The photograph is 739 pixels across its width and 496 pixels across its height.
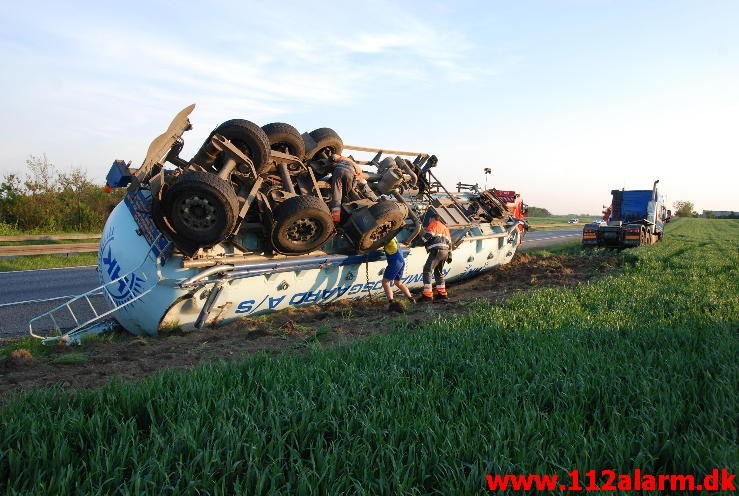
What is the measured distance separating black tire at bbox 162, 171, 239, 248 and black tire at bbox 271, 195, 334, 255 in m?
0.78

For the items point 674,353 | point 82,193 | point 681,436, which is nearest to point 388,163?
point 674,353

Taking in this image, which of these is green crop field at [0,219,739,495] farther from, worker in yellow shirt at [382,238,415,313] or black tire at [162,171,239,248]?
worker in yellow shirt at [382,238,415,313]

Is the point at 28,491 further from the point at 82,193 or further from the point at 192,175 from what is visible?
the point at 82,193

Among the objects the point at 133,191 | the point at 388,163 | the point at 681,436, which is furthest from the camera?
the point at 388,163

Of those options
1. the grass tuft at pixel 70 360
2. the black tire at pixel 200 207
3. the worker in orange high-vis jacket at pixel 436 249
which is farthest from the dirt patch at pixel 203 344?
the black tire at pixel 200 207

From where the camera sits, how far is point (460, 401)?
2.96m

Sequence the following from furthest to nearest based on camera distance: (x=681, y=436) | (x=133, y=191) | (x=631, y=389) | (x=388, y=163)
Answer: (x=388, y=163) < (x=133, y=191) < (x=631, y=389) < (x=681, y=436)

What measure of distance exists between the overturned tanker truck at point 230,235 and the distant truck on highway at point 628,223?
13382 mm

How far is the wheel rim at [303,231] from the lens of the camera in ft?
20.7

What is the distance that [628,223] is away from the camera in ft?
63.8

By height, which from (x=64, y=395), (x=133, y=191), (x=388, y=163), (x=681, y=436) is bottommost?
(x=64, y=395)

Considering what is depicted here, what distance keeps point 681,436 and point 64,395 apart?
3585 millimetres

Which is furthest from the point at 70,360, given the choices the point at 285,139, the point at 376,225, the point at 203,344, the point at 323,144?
the point at 323,144

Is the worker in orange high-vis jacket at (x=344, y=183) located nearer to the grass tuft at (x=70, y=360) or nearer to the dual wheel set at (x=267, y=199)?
the dual wheel set at (x=267, y=199)
